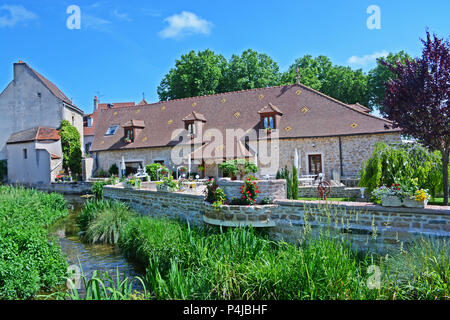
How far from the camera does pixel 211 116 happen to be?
75.2 ft

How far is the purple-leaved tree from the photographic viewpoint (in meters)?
7.61

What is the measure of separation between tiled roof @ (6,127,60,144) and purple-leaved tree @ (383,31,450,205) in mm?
27078

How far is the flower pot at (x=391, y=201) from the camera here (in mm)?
6832

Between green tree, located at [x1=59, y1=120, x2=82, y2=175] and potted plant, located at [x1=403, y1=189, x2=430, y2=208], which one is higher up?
green tree, located at [x1=59, y1=120, x2=82, y2=175]

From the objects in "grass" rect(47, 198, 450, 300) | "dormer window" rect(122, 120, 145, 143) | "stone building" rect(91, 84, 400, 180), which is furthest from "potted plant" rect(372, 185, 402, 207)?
"dormer window" rect(122, 120, 145, 143)

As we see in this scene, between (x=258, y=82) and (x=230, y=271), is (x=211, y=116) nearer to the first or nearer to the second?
(x=258, y=82)

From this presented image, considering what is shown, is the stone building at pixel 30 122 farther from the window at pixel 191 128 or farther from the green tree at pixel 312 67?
the green tree at pixel 312 67

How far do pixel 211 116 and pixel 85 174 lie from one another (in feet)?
34.6

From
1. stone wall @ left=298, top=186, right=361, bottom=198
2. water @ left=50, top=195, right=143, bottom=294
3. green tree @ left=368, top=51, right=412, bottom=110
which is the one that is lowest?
water @ left=50, top=195, right=143, bottom=294

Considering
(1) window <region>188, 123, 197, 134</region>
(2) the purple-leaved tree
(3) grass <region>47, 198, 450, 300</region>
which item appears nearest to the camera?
(3) grass <region>47, 198, 450, 300</region>

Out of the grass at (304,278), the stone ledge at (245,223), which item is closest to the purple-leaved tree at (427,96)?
the grass at (304,278)

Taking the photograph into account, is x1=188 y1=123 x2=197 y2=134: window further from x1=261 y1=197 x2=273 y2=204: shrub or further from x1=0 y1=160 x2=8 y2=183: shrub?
x1=0 y1=160 x2=8 y2=183: shrub

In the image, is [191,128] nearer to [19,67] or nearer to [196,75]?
[196,75]

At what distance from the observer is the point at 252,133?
20.2m
